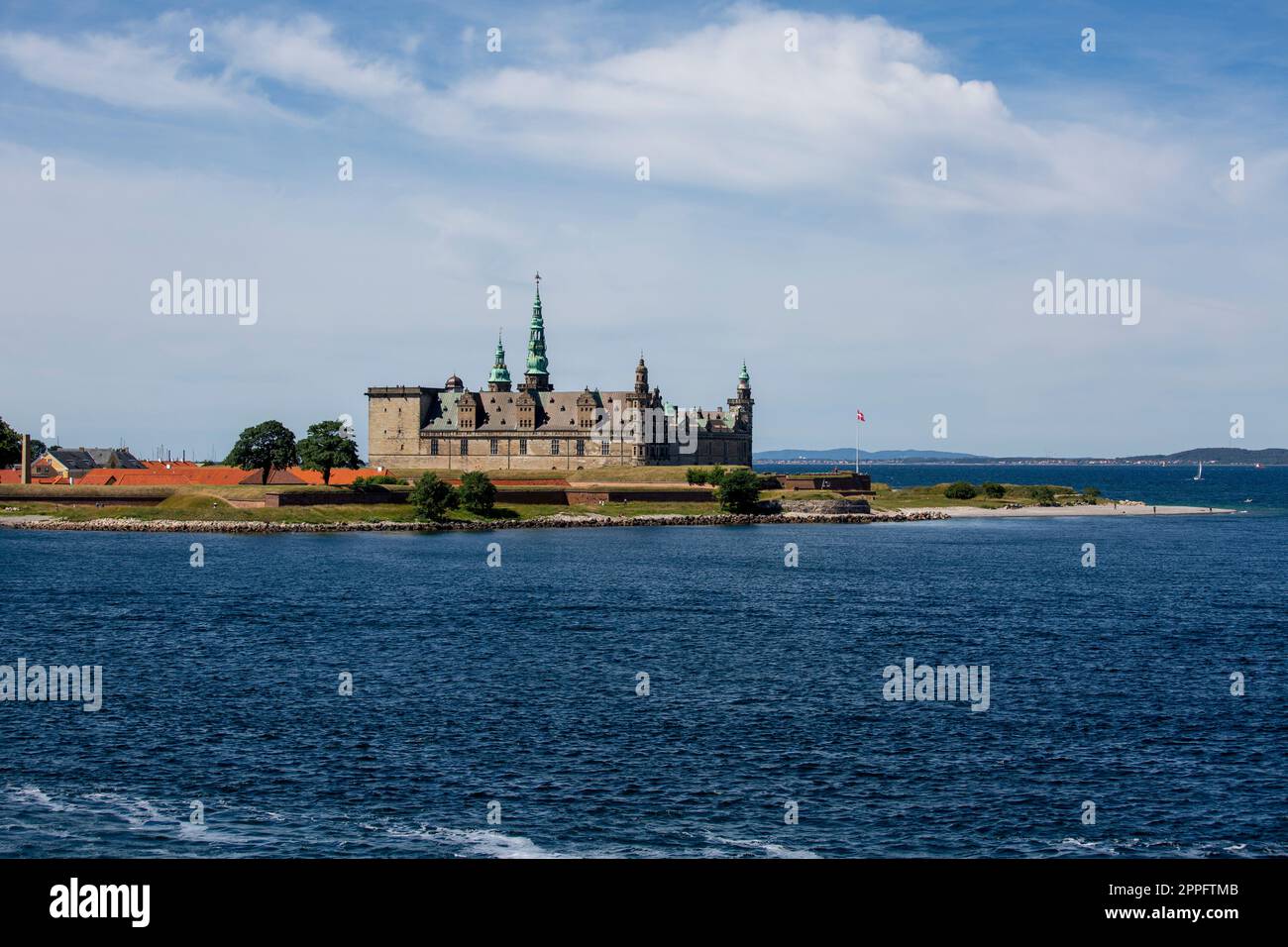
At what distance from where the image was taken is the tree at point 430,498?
389 ft

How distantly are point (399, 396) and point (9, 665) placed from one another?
132 m

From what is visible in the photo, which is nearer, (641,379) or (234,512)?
(234,512)

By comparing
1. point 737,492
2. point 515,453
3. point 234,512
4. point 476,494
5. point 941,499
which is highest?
point 515,453

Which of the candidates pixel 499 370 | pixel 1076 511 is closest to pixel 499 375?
pixel 499 370

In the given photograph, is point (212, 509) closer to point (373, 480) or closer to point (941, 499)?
point (373, 480)

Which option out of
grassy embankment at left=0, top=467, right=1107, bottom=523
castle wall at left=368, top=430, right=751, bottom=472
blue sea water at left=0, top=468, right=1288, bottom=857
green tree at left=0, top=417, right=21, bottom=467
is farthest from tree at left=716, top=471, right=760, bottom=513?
green tree at left=0, top=417, right=21, bottom=467

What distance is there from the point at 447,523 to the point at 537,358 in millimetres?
64235

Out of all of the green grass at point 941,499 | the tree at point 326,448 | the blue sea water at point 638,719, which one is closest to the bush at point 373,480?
the tree at point 326,448

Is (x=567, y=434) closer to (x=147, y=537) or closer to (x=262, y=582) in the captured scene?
(x=147, y=537)

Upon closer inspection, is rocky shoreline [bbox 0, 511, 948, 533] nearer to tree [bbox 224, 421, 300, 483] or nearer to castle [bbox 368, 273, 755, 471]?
tree [bbox 224, 421, 300, 483]

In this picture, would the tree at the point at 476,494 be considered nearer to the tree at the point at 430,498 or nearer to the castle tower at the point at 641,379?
the tree at the point at 430,498

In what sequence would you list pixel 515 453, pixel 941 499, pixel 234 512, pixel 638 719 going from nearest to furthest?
1. pixel 638 719
2. pixel 234 512
3. pixel 941 499
4. pixel 515 453

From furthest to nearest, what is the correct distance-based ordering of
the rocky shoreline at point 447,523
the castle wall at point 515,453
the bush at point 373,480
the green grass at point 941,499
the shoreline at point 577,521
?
the castle wall at point 515,453 → the green grass at point 941,499 → the bush at point 373,480 → the shoreline at point 577,521 → the rocky shoreline at point 447,523

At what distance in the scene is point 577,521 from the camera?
417 feet
